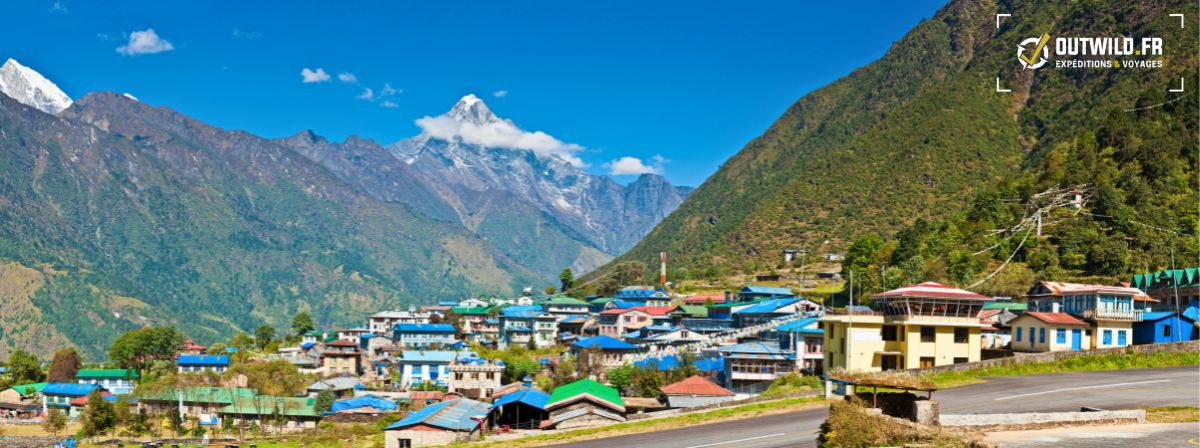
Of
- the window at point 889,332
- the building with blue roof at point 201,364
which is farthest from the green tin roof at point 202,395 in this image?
the window at point 889,332

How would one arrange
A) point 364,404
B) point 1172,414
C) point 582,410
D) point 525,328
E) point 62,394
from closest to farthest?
point 1172,414 → point 582,410 → point 364,404 → point 62,394 → point 525,328

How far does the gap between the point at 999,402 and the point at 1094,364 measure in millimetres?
12375

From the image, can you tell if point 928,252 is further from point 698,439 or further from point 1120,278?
point 698,439

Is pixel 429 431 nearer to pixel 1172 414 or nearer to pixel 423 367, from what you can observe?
pixel 1172 414

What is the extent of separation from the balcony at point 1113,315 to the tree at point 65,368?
361ft

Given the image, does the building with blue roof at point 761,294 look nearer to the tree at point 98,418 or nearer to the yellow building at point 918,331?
the yellow building at point 918,331

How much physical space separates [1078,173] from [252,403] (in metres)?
81.1

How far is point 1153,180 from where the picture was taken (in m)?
99.5

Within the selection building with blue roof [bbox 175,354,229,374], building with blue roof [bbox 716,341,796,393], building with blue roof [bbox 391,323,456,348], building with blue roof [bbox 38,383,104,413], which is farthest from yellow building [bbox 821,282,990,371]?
building with blue roof [bbox 175,354,229,374]

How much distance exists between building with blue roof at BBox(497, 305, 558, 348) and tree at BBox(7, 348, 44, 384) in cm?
5703

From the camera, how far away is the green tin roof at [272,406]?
86.5m

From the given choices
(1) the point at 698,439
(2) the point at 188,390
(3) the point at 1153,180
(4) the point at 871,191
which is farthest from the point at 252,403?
(4) the point at 871,191

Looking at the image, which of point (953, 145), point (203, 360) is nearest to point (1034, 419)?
point (203, 360)

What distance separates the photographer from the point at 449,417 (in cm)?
5672
